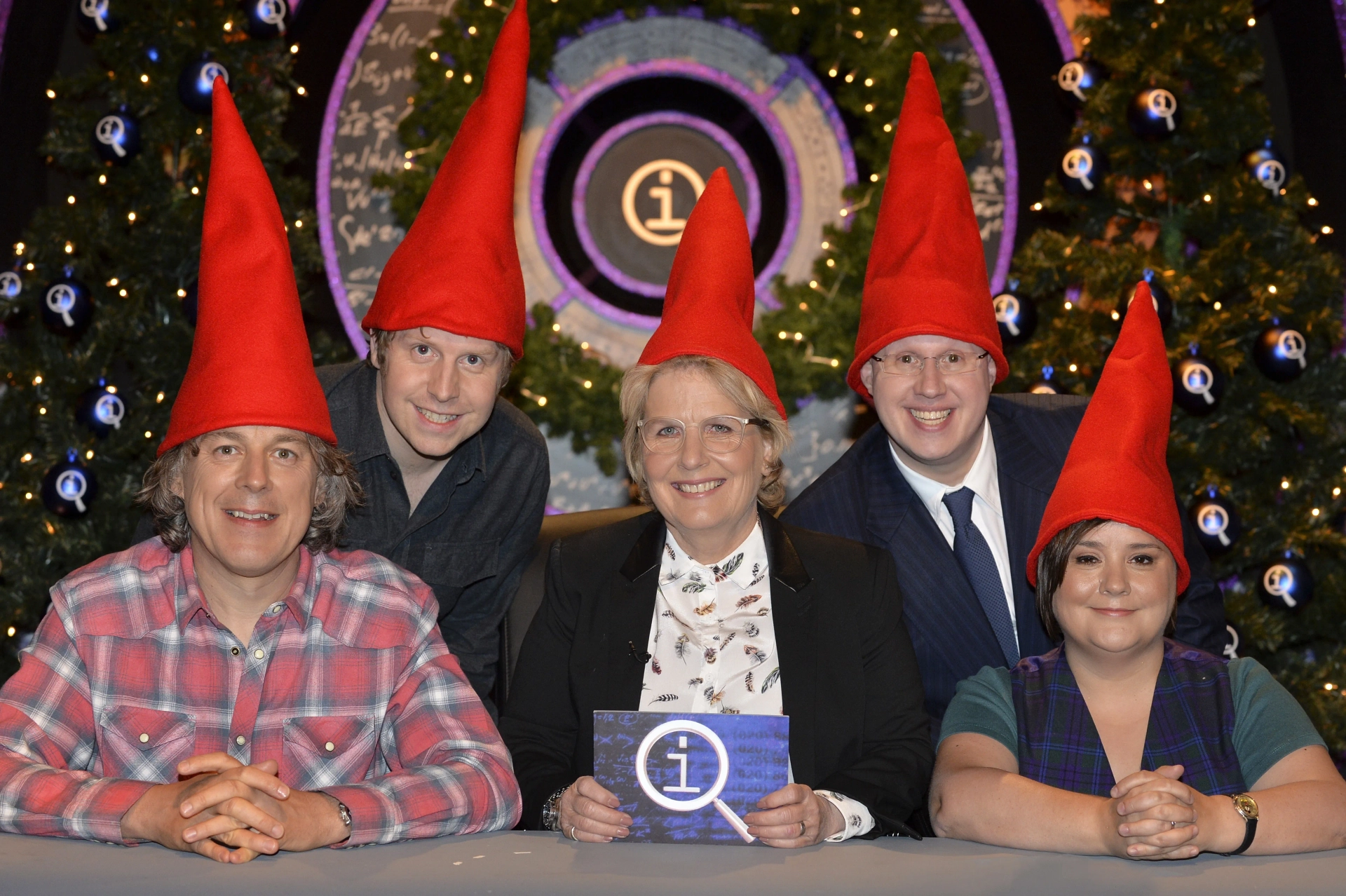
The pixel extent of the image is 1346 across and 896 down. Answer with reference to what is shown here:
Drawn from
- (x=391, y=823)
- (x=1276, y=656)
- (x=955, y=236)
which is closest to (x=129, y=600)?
(x=391, y=823)

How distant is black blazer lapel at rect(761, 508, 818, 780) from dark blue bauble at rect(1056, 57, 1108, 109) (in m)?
2.75

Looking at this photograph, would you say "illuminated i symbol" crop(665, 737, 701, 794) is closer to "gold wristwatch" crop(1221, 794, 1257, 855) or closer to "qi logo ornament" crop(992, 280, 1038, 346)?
"gold wristwatch" crop(1221, 794, 1257, 855)

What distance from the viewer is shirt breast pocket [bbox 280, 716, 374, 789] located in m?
1.86

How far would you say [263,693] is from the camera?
1883mm

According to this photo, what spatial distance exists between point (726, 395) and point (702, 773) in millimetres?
737

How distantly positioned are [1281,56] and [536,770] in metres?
4.40

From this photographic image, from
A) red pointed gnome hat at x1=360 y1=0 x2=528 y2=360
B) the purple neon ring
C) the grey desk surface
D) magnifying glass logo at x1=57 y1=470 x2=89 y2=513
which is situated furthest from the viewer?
the purple neon ring

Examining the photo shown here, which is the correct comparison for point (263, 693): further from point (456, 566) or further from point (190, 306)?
point (190, 306)

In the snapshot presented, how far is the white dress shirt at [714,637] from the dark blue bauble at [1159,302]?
2.20m

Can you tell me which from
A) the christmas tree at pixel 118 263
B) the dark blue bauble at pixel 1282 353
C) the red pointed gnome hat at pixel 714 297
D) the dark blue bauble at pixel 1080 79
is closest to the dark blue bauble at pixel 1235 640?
the dark blue bauble at pixel 1282 353

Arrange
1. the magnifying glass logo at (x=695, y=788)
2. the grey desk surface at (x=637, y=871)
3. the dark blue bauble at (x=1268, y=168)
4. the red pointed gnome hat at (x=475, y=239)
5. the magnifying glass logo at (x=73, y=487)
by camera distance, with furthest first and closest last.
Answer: the dark blue bauble at (x=1268, y=168) → the magnifying glass logo at (x=73, y=487) → the red pointed gnome hat at (x=475, y=239) → the magnifying glass logo at (x=695, y=788) → the grey desk surface at (x=637, y=871)

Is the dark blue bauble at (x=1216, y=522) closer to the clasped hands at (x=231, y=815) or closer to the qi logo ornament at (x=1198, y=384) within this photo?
the qi logo ornament at (x=1198, y=384)

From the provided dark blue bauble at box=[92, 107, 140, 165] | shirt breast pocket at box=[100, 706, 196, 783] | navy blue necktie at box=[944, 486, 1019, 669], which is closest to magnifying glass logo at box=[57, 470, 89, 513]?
dark blue bauble at box=[92, 107, 140, 165]

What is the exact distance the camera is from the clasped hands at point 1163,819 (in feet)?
5.13
